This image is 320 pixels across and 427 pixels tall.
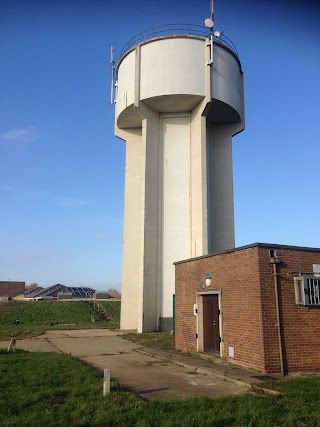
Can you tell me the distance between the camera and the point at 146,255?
2375 cm

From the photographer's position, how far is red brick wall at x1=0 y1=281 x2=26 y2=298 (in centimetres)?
7044

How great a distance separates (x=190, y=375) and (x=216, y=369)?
2.59 feet

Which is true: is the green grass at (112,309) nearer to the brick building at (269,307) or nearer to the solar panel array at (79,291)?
the solar panel array at (79,291)

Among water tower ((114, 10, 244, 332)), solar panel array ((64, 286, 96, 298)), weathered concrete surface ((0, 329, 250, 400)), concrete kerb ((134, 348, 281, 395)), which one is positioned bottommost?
weathered concrete surface ((0, 329, 250, 400))

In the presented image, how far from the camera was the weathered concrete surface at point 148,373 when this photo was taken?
339 inches

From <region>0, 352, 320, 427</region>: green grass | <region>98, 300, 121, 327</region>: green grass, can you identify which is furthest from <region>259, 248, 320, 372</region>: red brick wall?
<region>98, 300, 121, 327</region>: green grass

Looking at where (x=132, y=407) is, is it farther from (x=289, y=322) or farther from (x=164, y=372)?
(x=289, y=322)

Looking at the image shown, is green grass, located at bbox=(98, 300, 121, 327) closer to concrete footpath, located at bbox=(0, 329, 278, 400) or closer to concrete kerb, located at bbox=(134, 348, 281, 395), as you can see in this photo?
concrete footpath, located at bbox=(0, 329, 278, 400)

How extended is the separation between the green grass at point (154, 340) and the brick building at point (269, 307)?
14.5 ft

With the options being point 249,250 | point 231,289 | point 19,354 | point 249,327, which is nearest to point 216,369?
point 249,327

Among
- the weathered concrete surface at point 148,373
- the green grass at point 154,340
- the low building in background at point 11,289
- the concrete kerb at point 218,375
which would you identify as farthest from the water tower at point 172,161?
the low building in background at point 11,289

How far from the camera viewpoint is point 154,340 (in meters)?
19.2

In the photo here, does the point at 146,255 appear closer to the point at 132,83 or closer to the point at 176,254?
the point at 176,254

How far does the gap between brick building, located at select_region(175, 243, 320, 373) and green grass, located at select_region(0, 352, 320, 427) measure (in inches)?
58.7
